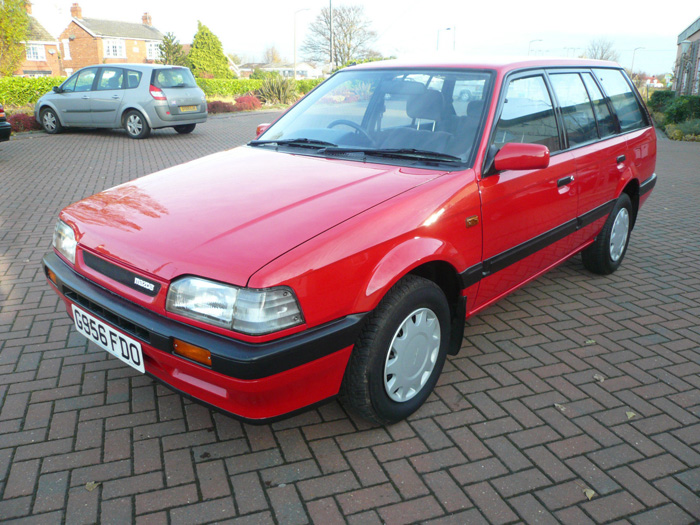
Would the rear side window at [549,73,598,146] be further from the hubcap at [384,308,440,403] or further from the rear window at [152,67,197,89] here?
the rear window at [152,67,197,89]

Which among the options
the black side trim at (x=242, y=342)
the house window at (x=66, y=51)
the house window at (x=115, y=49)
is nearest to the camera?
the black side trim at (x=242, y=342)

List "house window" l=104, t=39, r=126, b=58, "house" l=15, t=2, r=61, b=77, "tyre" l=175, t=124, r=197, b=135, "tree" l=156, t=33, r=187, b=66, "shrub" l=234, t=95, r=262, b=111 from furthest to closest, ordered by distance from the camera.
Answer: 1. "house window" l=104, t=39, r=126, b=58
2. "house" l=15, t=2, r=61, b=77
3. "tree" l=156, t=33, r=187, b=66
4. "shrub" l=234, t=95, r=262, b=111
5. "tyre" l=175, t=124, r=197, b=135

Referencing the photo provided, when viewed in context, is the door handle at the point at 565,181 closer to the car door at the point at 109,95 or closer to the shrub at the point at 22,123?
the car door at the point at 109,95

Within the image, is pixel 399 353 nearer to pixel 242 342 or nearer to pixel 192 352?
pixel 242 342

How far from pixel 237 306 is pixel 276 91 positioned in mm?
26458

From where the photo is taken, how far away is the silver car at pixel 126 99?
13.2 m

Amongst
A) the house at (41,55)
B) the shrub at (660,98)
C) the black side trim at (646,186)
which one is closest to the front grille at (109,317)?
the black side trim at (646,186)

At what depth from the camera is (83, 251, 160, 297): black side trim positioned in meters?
2.32

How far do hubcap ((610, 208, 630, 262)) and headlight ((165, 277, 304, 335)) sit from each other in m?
3.49

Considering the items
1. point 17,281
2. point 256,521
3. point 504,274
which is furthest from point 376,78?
point 17,281

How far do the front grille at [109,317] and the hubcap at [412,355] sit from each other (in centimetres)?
107

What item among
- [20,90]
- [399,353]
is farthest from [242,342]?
[20,90]

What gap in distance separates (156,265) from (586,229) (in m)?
3.22

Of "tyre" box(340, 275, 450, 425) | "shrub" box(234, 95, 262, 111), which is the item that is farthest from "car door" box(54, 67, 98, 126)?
"tyre" box(340, 275, 450, 425)
